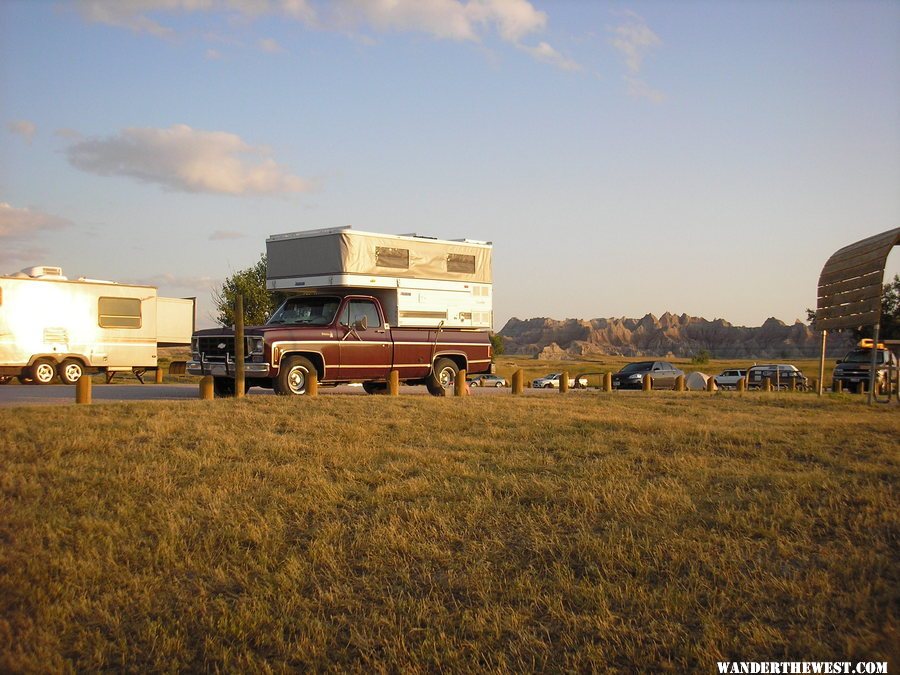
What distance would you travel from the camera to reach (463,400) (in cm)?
1581

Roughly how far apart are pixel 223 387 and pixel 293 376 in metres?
Answer: 1.89

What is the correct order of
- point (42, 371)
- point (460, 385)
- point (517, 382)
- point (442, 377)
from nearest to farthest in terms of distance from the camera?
1. point (460, 385)
2. point (442, 377)
3. point (517, 382)
4. point (42, 371)

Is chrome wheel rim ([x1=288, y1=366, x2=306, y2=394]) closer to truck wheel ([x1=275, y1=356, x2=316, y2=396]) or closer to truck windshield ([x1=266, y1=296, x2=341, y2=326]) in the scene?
truck wheel ([x1=275, y1=356, x2=316, y2=396])

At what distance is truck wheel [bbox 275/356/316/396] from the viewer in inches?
655

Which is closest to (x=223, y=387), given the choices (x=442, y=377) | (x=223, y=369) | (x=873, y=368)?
(x=223, y=369)

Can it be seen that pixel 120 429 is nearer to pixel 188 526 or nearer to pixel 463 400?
pixel 188 526

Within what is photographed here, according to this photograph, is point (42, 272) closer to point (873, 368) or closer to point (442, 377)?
point (442, 377)

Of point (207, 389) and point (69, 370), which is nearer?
point (207, 389)

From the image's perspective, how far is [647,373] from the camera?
3212 cm

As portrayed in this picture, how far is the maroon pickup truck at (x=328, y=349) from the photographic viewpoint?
655 inches

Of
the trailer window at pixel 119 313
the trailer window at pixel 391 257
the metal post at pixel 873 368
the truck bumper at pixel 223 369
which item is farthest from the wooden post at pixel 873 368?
the trailer window at pixel 119 313

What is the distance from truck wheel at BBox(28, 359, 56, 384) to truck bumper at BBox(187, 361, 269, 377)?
23.8 ft

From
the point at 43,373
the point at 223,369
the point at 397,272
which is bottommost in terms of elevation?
the point at 43,373

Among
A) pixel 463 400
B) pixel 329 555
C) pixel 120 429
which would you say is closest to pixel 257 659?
pixel 329 555
